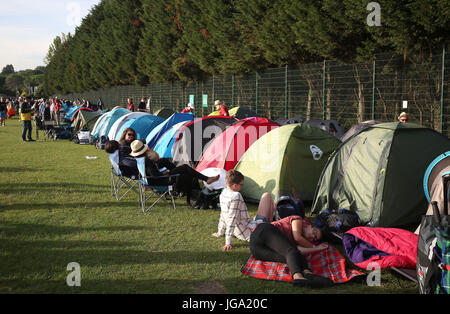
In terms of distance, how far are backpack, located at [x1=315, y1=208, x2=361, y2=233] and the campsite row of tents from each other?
24 centimetres

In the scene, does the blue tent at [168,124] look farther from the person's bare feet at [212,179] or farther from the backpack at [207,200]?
the backpack at [207,200]

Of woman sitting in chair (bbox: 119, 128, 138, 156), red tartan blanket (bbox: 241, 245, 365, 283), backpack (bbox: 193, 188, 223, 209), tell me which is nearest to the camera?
red tartan blanket (bbox: 241, 245, 365, 283)

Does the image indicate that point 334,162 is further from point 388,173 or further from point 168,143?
point 168,143

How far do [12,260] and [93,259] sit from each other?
928 millimetres

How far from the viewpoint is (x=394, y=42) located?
10.8 m

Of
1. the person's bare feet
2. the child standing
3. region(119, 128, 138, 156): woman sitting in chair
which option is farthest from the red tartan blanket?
region(119, 128, 138, 156): woman sitting in chair

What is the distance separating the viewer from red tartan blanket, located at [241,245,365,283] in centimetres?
441

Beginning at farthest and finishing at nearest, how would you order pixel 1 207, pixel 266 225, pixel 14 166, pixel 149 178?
pixel 14 166 < pixel 1 207 < pixel 149 178 < pixel 266 225

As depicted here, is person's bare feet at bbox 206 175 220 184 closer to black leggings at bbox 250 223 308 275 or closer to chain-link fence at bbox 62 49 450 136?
black leggings at bbox 250 223 308 275

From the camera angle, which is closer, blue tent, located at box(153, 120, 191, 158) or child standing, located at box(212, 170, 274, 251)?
child standing, located at box(212, 170, 274, 251)

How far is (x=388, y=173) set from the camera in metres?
5.99
